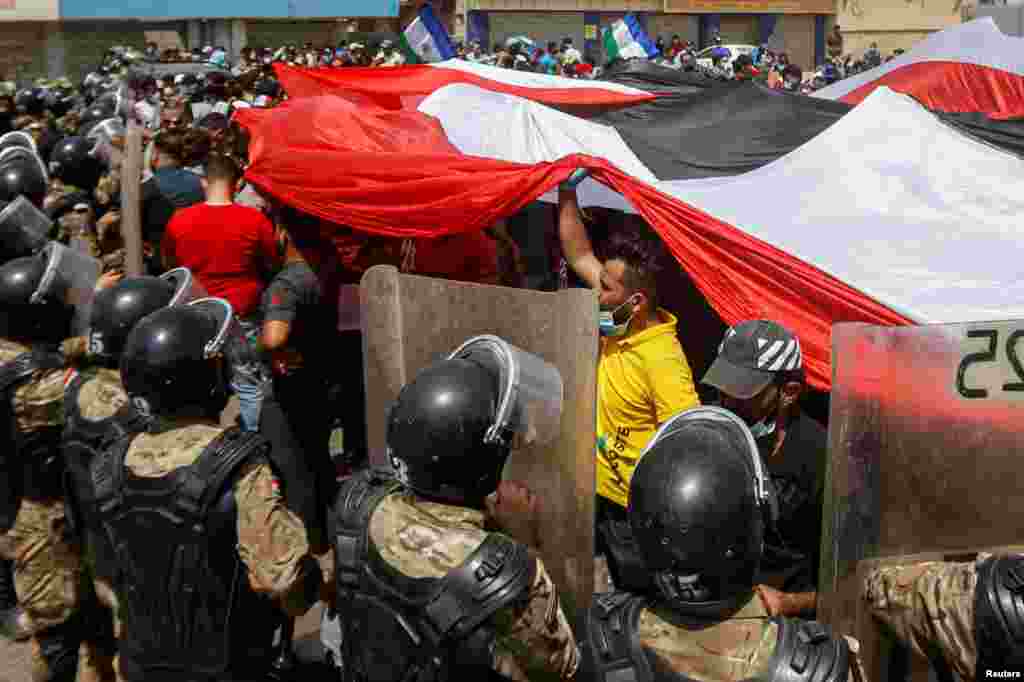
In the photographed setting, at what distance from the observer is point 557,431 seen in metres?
2.55

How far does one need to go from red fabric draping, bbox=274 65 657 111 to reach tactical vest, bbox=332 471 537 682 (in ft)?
12.5

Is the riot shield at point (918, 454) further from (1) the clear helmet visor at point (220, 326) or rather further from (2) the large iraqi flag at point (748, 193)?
(1) the clear helmet visor at point (220, 326)

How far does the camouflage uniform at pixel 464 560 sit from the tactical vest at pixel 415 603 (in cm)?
2

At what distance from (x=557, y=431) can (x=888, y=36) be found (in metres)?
41.2

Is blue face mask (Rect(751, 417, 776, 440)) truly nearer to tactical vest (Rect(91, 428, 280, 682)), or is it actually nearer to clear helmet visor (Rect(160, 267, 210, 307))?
tactical vest (Rect(91, 428, 280, 682))

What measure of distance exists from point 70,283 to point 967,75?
20.6 feet

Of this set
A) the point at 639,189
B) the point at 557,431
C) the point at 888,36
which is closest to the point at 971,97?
the point at 639,189

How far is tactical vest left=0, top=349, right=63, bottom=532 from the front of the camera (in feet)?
12.0

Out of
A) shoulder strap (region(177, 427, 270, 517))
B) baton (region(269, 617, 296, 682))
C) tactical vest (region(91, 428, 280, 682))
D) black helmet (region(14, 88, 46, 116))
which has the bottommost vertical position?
baton (region(269, 617, 296, 682))

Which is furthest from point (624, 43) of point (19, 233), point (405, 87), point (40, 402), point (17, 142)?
point (40, 402)

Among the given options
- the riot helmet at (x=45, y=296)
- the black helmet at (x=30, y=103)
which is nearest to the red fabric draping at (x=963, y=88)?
the riot helmet at (x=45, y=296)

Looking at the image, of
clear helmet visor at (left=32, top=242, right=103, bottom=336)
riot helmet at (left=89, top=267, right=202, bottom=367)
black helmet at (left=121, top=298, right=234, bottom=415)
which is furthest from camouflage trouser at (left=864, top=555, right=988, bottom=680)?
clear helmet visor at (left=32, top=242, right=103, bottom=336)

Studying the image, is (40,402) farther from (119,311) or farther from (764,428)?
(764,428)

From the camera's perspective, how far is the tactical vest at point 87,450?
119 inches
